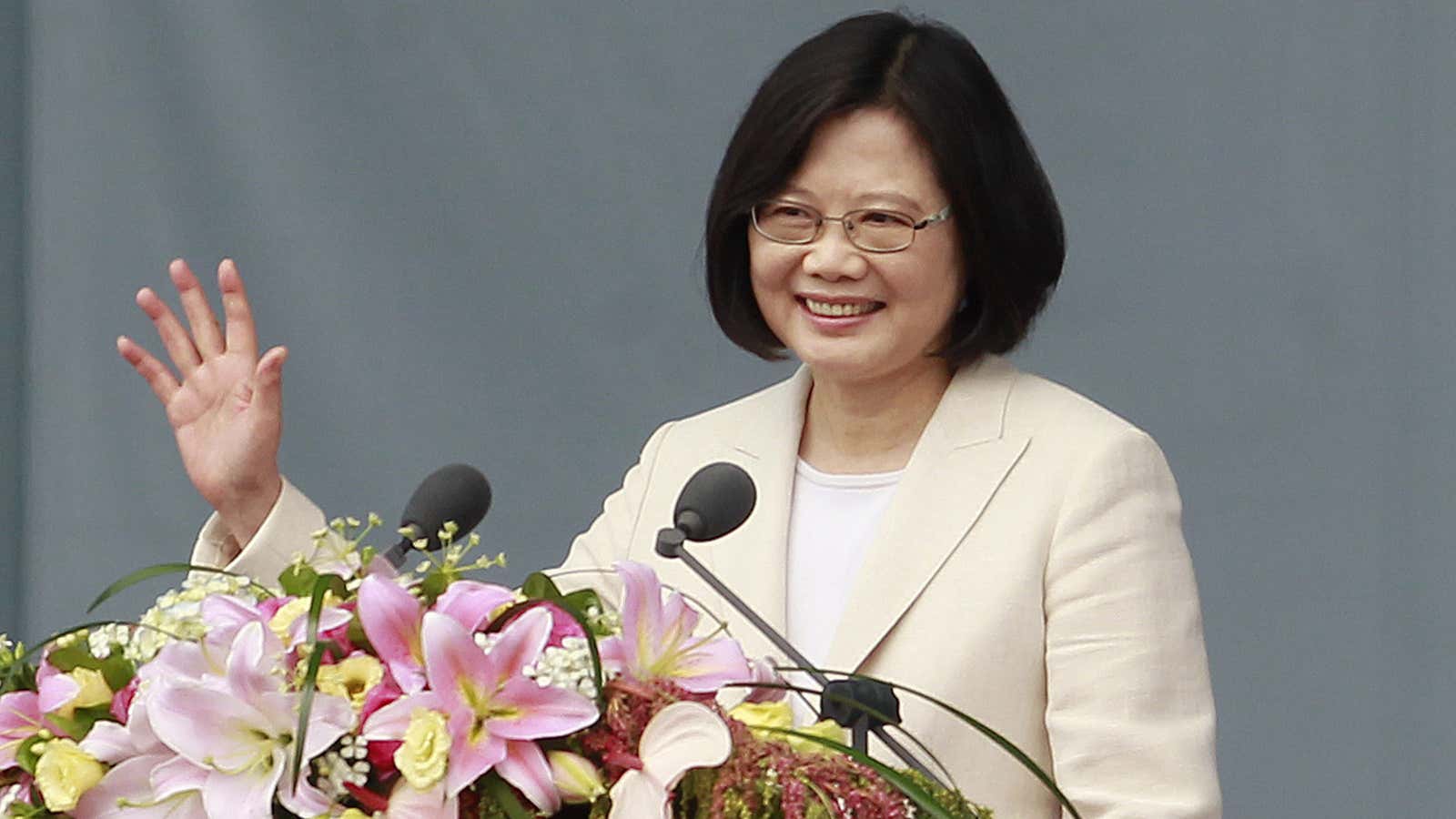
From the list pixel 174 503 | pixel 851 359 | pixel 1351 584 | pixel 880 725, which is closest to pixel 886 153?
pixel 851 359

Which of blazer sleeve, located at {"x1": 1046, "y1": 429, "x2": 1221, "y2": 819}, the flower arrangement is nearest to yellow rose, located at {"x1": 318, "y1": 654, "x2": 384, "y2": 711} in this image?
the flower arrangement

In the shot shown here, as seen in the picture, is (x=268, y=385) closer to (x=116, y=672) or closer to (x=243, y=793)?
(x=116, y=672)

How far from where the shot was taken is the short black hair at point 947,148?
2193mm

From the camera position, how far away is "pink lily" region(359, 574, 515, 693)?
48.9 inches

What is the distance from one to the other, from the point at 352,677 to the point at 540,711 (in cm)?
10

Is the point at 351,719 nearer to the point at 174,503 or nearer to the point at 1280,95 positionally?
the point at 1280,95

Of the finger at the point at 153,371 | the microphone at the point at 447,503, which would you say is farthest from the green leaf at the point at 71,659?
the finger at the point at 153,371

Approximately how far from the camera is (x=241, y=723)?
123 cm

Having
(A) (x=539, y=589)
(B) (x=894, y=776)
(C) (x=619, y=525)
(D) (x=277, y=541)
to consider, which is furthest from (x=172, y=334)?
(B) (x=894, y=776)

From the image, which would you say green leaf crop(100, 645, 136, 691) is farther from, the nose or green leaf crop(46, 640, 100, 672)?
the nose

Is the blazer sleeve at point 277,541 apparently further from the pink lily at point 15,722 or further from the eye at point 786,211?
the pink lily at point 15,722

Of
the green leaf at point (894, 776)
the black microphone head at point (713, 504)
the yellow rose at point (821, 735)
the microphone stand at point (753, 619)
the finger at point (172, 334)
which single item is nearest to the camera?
the green leaf at point (894, 776)

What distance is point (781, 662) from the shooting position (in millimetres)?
2107

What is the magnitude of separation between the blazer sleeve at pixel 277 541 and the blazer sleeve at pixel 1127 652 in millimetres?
662
